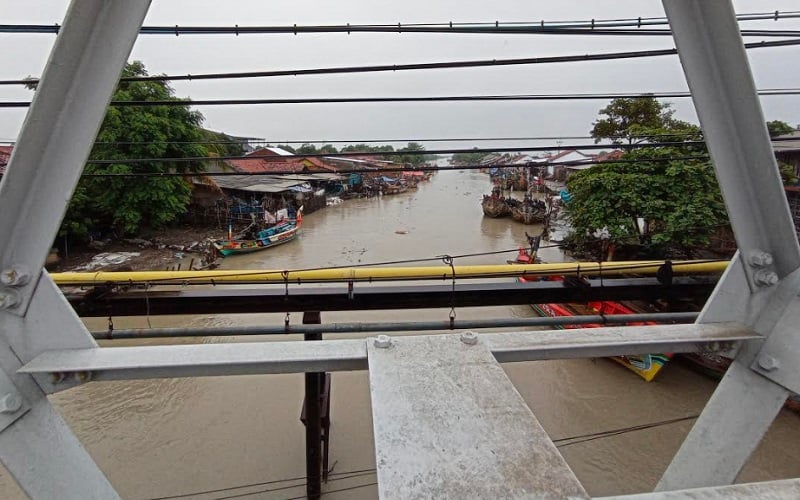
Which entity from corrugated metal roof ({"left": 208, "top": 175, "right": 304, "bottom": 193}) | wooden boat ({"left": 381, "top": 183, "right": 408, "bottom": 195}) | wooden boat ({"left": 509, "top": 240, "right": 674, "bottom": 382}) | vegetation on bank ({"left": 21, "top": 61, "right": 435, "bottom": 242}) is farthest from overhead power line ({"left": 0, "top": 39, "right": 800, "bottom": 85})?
wooden boat ({"left": 381, "top": 183, "right": 408, "bottom": 195})

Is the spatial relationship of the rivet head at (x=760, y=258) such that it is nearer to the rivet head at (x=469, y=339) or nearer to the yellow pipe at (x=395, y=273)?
the rivet head at (x=469, y=339)

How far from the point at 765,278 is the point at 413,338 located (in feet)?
3.30

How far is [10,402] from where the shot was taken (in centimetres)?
83

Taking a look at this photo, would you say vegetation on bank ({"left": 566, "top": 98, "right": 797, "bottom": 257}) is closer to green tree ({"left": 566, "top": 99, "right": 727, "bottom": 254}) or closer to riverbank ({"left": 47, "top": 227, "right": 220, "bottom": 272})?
green tree ({"left": 566, "top": 99, "right": 727, "bottom": 254})

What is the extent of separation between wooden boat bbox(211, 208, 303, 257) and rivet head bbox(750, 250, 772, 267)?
576 inches

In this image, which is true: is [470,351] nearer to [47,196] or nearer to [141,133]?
[47,196]

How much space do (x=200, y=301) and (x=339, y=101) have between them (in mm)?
1827

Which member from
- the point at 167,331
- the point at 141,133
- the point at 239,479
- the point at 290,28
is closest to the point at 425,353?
the point at 167,331

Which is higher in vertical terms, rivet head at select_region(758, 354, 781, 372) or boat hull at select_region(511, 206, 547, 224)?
rivet head at select_region(758, 354, 781, 372)

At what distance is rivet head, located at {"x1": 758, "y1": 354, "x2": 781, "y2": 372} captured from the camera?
0.97 metres

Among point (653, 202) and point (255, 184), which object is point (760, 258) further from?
point (255, 184)

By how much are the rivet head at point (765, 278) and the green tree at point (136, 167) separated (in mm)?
13389

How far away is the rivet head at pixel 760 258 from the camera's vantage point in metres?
1.00

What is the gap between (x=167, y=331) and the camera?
207 centimetres
